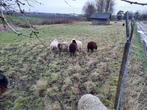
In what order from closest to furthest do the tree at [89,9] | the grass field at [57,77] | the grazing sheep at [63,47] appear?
the grass field at [57,77] → the grazing sheep at [63,47] → the tree at [89,9]

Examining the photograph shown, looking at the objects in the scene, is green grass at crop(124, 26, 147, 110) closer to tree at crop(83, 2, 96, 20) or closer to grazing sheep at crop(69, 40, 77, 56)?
grazing sheep at crop(69, 40, 77, 56)

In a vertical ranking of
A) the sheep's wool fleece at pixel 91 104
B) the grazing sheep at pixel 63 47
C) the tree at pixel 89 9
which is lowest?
the tree at pixel 89 9

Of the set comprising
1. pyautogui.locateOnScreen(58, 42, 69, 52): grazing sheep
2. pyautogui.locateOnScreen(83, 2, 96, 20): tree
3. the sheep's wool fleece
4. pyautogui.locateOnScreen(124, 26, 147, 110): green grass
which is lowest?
pyautogui.locateOnScreen(83, 2, 96, 20): tree

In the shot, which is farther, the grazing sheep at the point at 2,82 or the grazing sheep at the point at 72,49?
the grazing sheep at the point at 72,49

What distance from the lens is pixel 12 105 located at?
9469mm

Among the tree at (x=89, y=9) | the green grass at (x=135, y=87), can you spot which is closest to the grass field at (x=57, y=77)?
the green grass at (x=135, y=87)

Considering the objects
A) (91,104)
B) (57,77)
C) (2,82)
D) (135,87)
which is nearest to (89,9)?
(57,77)

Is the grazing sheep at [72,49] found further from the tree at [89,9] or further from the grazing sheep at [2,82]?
the tree at [89,9]

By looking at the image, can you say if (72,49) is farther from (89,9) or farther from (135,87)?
(89,9)

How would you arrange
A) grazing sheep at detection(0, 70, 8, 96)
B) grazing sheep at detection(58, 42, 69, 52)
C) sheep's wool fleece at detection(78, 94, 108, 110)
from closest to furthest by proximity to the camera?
sheep's wool fleece at detection(78, 94, 108, 110) < grazing sheep at detection(0, 70, 8, 96) < grazing sheep at detection(58, 42, 69, 52)

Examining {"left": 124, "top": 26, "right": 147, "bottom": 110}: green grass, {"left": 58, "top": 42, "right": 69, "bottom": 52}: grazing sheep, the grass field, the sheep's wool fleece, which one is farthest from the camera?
{"left": 58, "top": 42, "right": 69, "bottom": 52}: grazing sheep

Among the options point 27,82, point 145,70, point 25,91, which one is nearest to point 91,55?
point 145,70

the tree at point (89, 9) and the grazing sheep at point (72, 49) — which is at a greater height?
the grazing sheep at point (72, 49)

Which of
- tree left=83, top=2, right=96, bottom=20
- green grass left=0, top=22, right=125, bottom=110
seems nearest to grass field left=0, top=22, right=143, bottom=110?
green grass left=0, top=22, right=125, bottom=110
